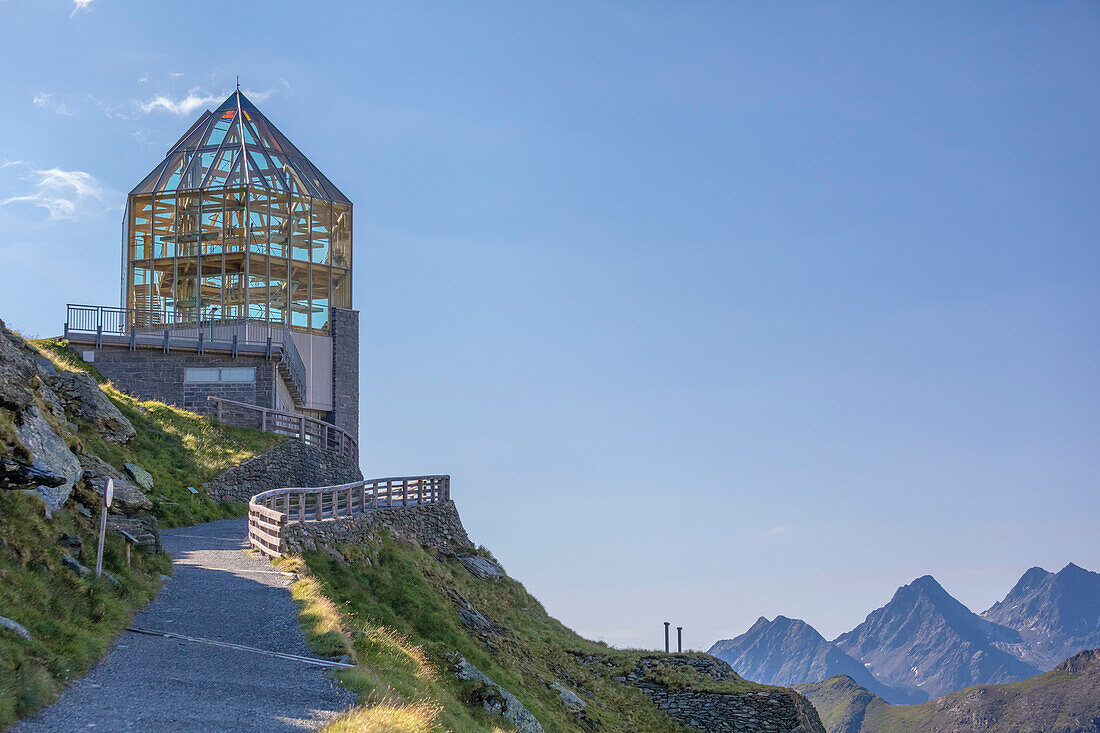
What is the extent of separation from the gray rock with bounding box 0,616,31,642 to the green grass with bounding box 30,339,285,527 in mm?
14734

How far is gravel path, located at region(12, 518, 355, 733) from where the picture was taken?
40.0ft

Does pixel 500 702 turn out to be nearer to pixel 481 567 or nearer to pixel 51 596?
pixel 51 596

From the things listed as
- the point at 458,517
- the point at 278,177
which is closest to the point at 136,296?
the point at 278,177

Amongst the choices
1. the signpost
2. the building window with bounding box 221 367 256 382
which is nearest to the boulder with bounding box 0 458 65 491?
the signpost

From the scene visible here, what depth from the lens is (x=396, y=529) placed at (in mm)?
32594

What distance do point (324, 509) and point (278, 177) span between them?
27.5 metres

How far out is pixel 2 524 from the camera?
51.2ft

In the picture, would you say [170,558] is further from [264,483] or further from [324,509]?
[264,483]

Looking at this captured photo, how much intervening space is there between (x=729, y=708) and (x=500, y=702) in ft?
38.3

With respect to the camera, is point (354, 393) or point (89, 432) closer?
point (89, 432)

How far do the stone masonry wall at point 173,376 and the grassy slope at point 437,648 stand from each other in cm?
1433

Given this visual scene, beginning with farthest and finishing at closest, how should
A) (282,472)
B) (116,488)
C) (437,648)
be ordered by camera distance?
(282,472)
(437,648)
(116,488)

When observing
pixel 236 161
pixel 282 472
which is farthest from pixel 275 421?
pixel 236 161

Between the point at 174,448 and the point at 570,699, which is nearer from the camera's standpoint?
the point at 570,699
